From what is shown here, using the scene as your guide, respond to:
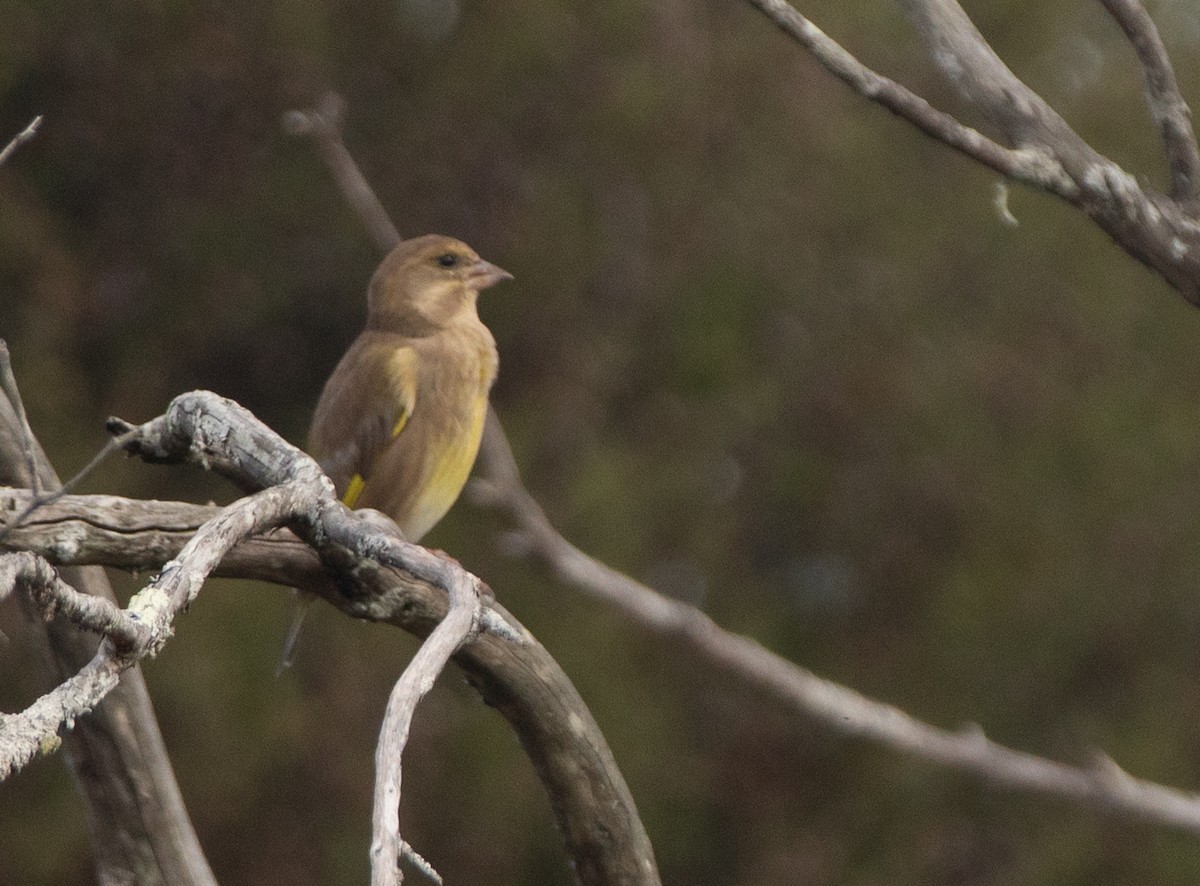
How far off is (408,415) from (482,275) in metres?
0.59

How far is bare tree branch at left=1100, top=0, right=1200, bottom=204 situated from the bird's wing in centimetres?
276

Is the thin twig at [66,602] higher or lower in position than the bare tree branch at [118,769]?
higher

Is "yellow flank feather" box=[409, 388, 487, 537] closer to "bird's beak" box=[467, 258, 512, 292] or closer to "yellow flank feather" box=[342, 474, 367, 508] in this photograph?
"yellow flank feather" box=[342, 474, 367, 508]

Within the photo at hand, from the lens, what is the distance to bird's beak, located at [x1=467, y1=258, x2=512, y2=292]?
557 centimetres

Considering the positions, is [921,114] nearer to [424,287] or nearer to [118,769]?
[118,769]

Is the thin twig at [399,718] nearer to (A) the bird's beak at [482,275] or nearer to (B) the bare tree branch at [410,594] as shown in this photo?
(B) the bare tree branch at [410,594]

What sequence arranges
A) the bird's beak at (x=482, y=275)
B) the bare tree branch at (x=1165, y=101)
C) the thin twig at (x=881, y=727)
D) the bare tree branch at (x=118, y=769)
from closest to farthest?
the thin twig at (x=881, y=727)
the bare tree branch at (x=1165, y=101)
the bare tree branch at (x=118, y=769)
the bird's beak at (x=482, y=275)

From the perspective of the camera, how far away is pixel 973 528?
12.7 metres

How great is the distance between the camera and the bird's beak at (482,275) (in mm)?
5566

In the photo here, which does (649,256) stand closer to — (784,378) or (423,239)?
(784,378)

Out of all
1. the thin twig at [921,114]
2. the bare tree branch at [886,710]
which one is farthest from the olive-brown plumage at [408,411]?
the thin twig at [921,114]

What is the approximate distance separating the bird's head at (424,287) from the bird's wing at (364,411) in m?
0.14

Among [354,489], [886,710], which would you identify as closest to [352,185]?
[886,710]

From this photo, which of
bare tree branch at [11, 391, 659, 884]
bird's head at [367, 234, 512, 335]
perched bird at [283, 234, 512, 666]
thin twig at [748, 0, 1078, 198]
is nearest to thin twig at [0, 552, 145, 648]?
bare tree branch at [11, 391, 659, 884]
